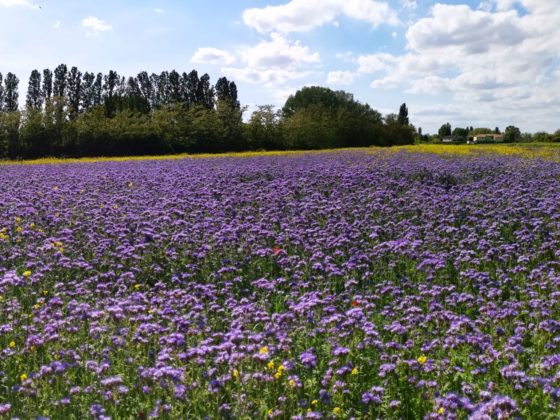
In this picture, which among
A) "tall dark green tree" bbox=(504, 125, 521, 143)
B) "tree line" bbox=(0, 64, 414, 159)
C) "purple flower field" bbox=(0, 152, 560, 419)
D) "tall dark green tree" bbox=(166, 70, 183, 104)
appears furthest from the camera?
"tall dark green tree" bbox=(166, 70, 183, 104)

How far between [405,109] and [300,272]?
120 metres

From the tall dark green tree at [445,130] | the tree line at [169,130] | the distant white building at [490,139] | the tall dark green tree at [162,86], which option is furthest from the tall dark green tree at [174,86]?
the tall dark green tree at [445,130]

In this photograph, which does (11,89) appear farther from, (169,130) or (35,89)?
(169,130)

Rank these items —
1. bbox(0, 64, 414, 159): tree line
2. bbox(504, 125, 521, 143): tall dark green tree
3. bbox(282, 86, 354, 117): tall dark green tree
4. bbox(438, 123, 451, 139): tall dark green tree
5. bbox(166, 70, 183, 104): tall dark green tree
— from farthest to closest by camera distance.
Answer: bbox(438, 123, 451, 139): tall dark green tree < bbox(282, 86, 354, 117): tall dark green tree < bbox(166, 70, 183, 104): tall dark green tree < bbox(504, 125, 521, 143): tall dark green tree < bbox(0, 64, 414, 159): tree line

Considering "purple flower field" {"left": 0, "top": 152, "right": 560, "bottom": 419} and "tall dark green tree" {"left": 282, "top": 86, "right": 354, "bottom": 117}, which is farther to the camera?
"tall dark green tree" {"left": 282, "top": 86, "right": 354, "bottom": 117}

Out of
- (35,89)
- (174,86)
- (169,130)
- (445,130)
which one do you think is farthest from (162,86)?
(445,130)

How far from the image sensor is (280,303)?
6.56 meters

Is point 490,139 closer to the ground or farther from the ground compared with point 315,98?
closer to the ground

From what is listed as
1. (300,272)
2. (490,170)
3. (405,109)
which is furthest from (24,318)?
(405,109)

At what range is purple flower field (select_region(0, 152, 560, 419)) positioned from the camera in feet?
13.8

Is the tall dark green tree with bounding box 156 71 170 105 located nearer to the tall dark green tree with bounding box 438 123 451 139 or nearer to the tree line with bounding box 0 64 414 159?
the tree line with bounding box 0 64 414 159

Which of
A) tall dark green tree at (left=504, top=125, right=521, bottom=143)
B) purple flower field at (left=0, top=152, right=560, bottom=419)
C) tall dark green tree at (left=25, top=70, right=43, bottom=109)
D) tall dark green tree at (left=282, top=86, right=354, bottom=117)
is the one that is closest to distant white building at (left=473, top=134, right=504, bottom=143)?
tall dark green tree at (left=504, top=125, right=521, bottom=143)

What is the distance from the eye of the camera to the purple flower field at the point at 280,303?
13.8ft

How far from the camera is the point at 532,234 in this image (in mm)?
8422
